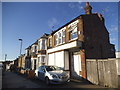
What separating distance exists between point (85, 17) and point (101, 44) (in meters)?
3.65

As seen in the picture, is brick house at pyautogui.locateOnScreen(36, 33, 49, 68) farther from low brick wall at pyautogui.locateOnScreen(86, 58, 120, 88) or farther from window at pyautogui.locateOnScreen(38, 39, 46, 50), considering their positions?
low brick wall at pyautogui.locateOnScreen(86, 58, 120, 88)

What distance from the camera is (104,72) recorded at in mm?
8297

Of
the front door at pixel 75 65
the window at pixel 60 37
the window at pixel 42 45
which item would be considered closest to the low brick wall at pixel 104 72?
the front door at pixel 75 65

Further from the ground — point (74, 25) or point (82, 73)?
A: point (74, 25)

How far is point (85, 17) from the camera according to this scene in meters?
12.0

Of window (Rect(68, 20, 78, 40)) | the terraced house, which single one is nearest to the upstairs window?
the terraced house

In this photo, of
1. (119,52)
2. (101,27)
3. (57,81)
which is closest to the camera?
(57,81)

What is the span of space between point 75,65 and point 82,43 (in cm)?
292

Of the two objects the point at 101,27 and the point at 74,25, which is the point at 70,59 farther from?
the point at 101,27

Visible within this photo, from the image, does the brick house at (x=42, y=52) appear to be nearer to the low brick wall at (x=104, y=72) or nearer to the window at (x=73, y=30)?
the window at (x=73, y=30)

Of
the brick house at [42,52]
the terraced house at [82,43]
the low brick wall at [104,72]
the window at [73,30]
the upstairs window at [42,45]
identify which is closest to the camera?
the low brick wall at [104,72]

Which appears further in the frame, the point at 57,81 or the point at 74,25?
the point at 74,25

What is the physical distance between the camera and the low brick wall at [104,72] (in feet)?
24.3

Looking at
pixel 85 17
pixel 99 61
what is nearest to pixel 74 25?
pixel 85 17
